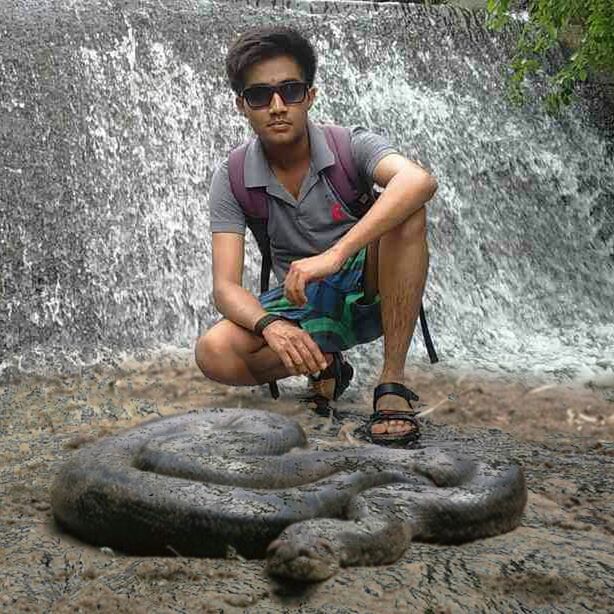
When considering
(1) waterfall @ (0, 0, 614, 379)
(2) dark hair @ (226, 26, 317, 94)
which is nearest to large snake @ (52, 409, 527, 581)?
(2) dark hair @ (226, 26, 317, 94)

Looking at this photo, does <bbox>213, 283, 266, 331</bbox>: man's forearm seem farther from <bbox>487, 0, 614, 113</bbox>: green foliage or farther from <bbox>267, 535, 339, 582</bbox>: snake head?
<bbox>487, 0, 614, 113</bbox>: green foliage

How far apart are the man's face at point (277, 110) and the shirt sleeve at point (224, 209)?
Answer: 0.26m

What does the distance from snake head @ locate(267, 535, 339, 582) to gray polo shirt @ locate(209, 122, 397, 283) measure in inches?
69.4

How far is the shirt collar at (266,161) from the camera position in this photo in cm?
372

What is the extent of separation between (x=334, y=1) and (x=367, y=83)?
134 cm

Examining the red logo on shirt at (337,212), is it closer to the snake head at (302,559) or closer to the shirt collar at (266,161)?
the shirt collar at (266,161)

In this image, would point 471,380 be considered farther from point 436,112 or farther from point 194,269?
point 436,112

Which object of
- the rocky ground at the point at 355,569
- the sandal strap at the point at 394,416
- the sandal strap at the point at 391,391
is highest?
the sandal strap at the point at 391,391

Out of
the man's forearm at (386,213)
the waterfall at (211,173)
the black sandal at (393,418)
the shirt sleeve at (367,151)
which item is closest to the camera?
the man's forearm at (386,213)

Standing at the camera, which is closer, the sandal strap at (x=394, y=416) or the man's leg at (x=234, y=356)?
the sandal strap at (x=394, y=416)

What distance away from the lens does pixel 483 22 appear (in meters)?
9.55

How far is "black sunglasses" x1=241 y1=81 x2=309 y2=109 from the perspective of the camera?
3662mm

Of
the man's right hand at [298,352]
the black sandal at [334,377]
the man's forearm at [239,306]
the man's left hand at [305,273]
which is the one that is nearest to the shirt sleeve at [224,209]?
the man's forearm at [239,306]

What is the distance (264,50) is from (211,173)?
3.69 meters
